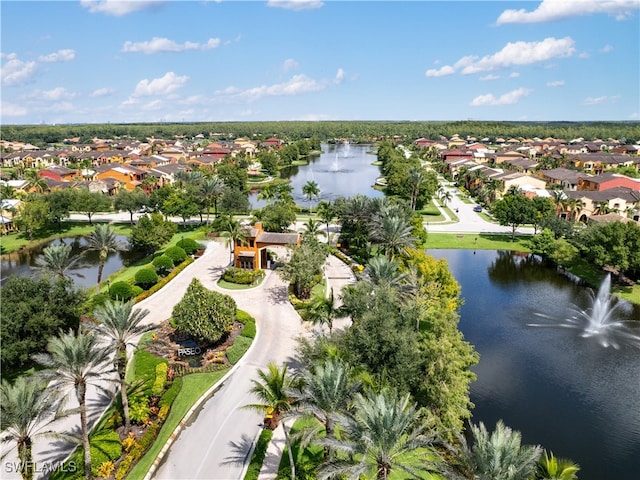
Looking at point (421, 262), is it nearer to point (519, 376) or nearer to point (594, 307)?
point (519, 376)

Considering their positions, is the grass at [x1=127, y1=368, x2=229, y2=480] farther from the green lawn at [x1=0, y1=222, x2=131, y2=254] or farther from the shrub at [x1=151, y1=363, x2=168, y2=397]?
the green lawn at [x1=0, y1=222, x2=131, y2=254]

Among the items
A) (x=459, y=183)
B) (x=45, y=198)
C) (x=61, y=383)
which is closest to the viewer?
(x=61, y=383)

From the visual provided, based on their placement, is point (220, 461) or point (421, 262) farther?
point (421, 262)

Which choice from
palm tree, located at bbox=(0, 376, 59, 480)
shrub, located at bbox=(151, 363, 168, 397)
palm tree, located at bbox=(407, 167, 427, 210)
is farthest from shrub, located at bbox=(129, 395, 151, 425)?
palm tree, located at bbox=(407, 167, 427, 210)

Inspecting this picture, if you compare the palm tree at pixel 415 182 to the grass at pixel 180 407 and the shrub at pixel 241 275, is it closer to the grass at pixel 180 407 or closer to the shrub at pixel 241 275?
the shrub at pixel 241 275

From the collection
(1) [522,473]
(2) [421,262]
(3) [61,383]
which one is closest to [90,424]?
(3) [61,383]

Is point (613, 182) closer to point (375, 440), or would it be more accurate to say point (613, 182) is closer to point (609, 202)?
point (609, 202)

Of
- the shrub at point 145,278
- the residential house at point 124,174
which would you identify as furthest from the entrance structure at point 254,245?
the residential house at point 124,174
